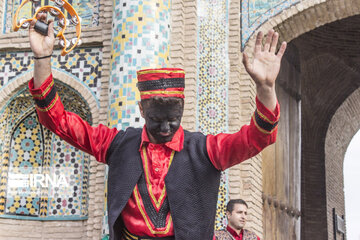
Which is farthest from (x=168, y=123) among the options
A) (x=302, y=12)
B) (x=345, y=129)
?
(x=345, y=129)

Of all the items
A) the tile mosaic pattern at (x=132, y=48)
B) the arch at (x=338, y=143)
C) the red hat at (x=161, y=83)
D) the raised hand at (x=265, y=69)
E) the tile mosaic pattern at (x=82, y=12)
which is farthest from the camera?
the arch at (x=338, y=143)

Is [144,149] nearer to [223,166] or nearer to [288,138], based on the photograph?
[223,166]

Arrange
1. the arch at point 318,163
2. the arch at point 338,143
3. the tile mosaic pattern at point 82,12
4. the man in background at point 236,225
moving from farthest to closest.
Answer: the arch at point 338,143 < the arch at point 318,163 < the tile mosaic pattern at point 82,12 < the man in background at point 236,225

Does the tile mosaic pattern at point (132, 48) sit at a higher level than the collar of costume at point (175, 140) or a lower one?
higher

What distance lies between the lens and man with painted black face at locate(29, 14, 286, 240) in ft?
8.88

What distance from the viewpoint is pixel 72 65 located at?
7953mm

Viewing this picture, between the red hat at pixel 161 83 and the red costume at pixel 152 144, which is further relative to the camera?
the red hat at pixel 161 83

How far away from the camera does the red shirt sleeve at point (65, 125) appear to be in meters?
2.79

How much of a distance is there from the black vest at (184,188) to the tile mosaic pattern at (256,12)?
5139mm

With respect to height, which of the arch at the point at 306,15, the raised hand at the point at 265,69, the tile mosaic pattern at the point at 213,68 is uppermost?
the arch at the point at 306,15

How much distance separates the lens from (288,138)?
9672 mm

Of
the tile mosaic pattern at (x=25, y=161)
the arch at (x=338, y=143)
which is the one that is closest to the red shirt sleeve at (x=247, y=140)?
the tile mosaic pattern at (x=25, y=161)

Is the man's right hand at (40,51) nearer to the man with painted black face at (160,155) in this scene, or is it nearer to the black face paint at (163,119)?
the man with painted black face at (160,155)

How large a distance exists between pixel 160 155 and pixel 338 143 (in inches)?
484
